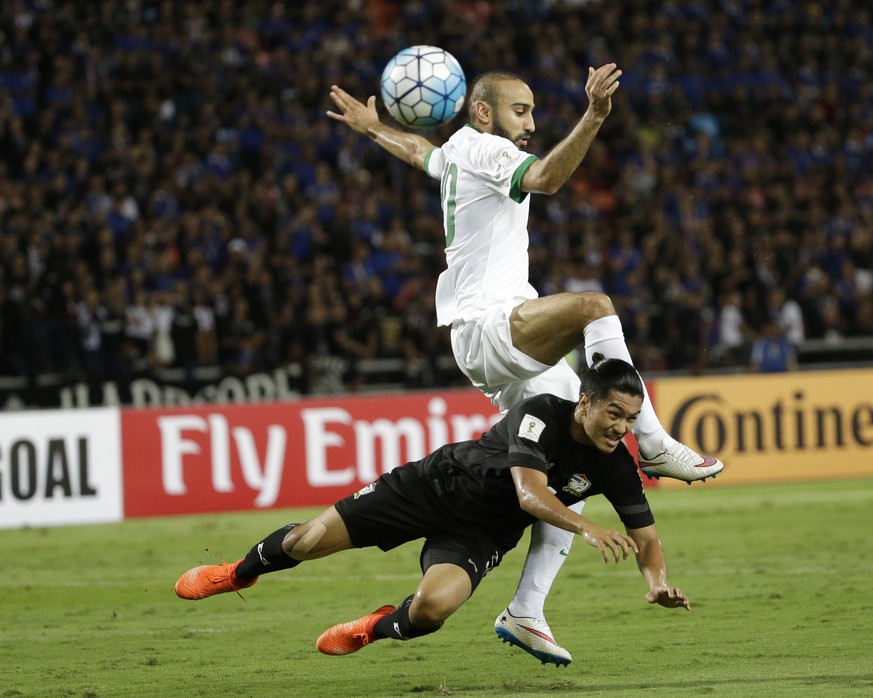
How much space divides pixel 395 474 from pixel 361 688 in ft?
3.31

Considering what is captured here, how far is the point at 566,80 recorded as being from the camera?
76.1 feet

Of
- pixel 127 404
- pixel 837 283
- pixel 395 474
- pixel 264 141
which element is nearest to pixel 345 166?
pixel 264 141

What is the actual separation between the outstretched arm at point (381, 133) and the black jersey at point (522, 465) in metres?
2.03

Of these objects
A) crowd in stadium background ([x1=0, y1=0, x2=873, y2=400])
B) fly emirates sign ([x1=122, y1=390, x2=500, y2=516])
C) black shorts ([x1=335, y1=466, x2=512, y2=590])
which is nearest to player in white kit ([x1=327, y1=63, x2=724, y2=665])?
black shorts ([x1=335, y1=466, x2=512, y2=590])

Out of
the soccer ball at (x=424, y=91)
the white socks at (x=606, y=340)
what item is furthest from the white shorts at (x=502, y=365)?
the soccer ball at (x=424, y=91)

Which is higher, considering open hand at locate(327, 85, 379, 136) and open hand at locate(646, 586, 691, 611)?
open hand at locate(327, 85, 379, 136)

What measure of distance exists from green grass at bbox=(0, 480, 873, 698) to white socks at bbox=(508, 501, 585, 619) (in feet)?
1.16

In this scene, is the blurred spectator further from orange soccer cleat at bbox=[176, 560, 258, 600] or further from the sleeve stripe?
orange soccer cleat at bbox=[176, 560, 258, 600]

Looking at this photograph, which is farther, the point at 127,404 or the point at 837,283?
the point at 837,283

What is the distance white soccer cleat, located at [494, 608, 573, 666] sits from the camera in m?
6.59

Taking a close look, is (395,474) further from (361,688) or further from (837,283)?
(837,283)

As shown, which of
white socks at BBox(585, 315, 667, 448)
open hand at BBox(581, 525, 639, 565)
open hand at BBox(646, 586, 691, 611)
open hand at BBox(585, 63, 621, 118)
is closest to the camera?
open hand at BBox(581, 525, 639, 565)

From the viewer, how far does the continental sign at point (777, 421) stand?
15766mm

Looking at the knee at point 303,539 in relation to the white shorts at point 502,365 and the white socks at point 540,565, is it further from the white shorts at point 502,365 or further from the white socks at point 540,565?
the white shorts at point 502,365
